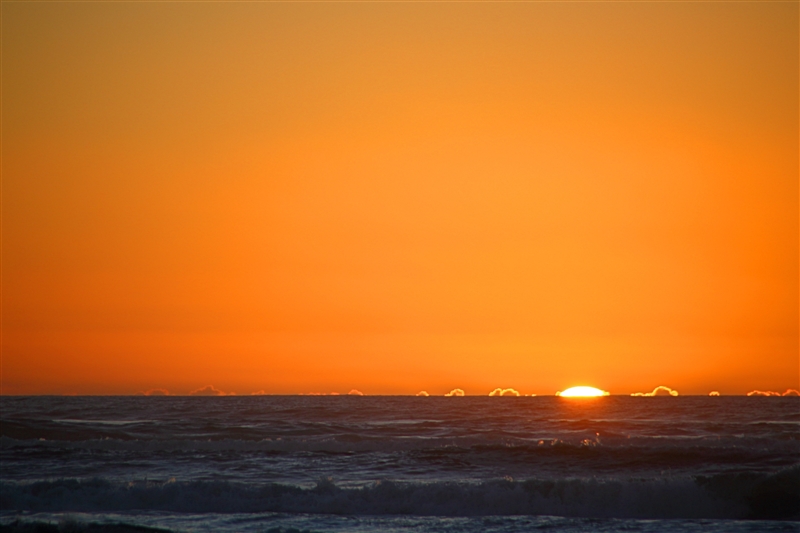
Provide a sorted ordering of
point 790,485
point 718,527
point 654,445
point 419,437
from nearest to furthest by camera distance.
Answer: point 718,527
point 790,485
point 654,445
point 419,437

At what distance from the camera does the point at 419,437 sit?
31.8 metres

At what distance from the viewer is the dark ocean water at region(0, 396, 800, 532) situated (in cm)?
1750

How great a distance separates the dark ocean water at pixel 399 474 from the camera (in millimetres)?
17500

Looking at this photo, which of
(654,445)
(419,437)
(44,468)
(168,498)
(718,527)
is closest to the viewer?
(718,527)

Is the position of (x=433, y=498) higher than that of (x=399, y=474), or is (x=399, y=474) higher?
(x=399, y=474)

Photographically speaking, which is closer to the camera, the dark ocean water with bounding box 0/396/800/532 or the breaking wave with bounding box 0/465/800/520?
the dark ocean water with bounding box 0/396/800/532

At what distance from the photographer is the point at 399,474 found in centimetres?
2338

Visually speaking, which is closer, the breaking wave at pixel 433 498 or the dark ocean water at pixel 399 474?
the dark ocean water at pixel 399 474

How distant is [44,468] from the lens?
2480cm

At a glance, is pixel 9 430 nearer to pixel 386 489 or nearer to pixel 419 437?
pixel 419 437

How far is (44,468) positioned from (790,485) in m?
24.1

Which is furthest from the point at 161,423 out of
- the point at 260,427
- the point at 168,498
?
the point at 168,498

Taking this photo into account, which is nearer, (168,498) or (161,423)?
(168,498)

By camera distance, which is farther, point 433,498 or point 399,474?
point 399,474
